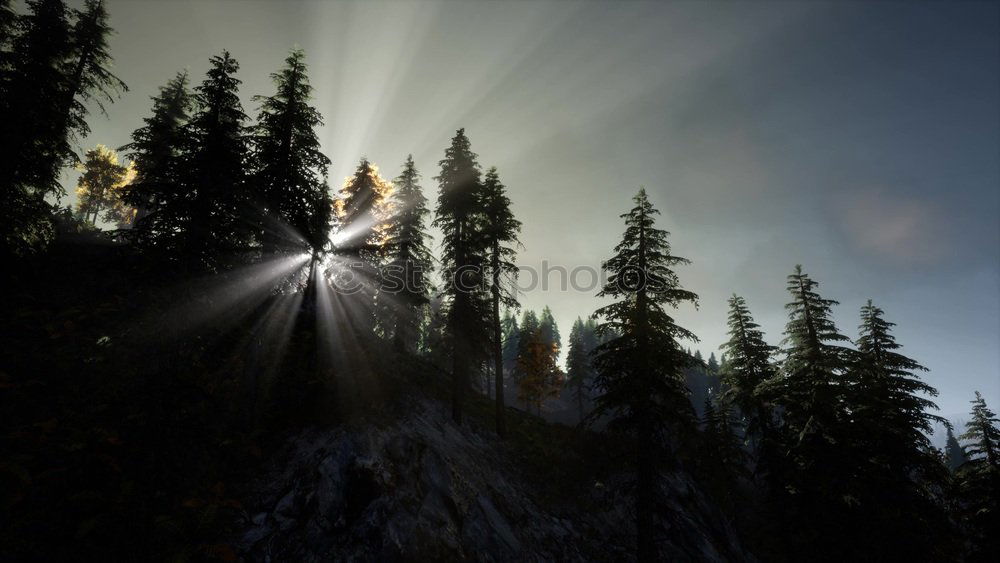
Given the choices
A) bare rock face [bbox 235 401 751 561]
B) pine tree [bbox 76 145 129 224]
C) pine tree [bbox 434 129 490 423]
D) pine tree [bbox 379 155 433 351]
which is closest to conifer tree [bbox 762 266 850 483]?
bare rock face [bbox 235 401 751 561]

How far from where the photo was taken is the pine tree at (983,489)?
62.3 feet

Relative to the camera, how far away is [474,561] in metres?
11.7

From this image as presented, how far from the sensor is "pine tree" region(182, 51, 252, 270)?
509 inches

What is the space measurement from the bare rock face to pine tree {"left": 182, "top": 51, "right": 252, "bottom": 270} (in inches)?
288

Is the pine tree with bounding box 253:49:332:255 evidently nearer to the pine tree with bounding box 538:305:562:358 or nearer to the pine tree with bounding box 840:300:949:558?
the pine tree with bounding box 840:300:949:558

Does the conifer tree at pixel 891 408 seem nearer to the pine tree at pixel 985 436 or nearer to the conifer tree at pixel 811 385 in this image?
the conifer tree at pixel 811 385

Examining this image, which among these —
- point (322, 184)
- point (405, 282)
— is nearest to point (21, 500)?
point (322, 184)

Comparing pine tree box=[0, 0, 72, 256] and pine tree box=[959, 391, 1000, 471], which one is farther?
pine tree box=[959, 391, 1000, 471]

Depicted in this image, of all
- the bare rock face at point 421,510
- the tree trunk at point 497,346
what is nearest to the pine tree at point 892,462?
the bare rock face at point 421,510

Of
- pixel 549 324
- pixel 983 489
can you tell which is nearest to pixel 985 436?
pixel 983 489

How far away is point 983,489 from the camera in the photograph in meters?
19.7

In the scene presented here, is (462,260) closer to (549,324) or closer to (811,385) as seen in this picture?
(811,385)

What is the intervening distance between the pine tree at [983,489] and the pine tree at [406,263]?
99.1 ft

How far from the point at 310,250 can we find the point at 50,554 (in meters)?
11.9
